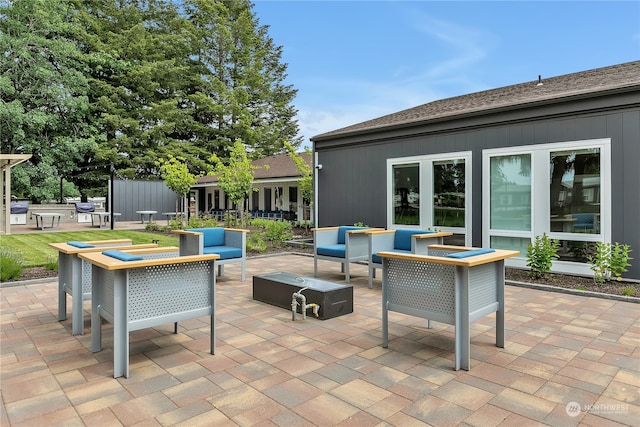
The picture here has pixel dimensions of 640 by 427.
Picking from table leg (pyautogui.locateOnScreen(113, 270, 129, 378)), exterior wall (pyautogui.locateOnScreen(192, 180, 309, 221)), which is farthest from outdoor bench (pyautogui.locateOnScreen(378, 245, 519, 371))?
exterior wall (pyautogui.locateOnScreen(192, 180, 309, 221))

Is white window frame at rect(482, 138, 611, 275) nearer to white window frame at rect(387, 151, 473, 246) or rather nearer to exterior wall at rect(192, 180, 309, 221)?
white window frame at rect(387, 151, 473, 246)

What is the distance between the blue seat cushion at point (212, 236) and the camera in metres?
6.46

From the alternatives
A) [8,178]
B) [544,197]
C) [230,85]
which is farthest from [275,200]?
[544,197]

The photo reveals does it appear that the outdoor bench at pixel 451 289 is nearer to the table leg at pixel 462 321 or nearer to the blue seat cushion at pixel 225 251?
the table leg at pixel 462 321

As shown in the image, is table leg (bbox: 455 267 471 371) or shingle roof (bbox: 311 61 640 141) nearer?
table leg (bbox: 455 267 471 371)

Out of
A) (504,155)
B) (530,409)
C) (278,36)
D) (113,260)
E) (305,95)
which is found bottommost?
(530,409)

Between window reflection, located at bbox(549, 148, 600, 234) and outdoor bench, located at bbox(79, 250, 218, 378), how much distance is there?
5.57m

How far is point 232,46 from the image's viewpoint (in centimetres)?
2816

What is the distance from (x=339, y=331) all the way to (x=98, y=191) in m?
24.6

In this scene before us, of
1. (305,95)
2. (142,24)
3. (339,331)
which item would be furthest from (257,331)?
(305,95)

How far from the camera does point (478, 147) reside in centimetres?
732

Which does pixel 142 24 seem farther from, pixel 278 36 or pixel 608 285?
pixel 608 285

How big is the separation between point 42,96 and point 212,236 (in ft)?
66.6

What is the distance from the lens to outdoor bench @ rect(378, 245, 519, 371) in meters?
2.98
